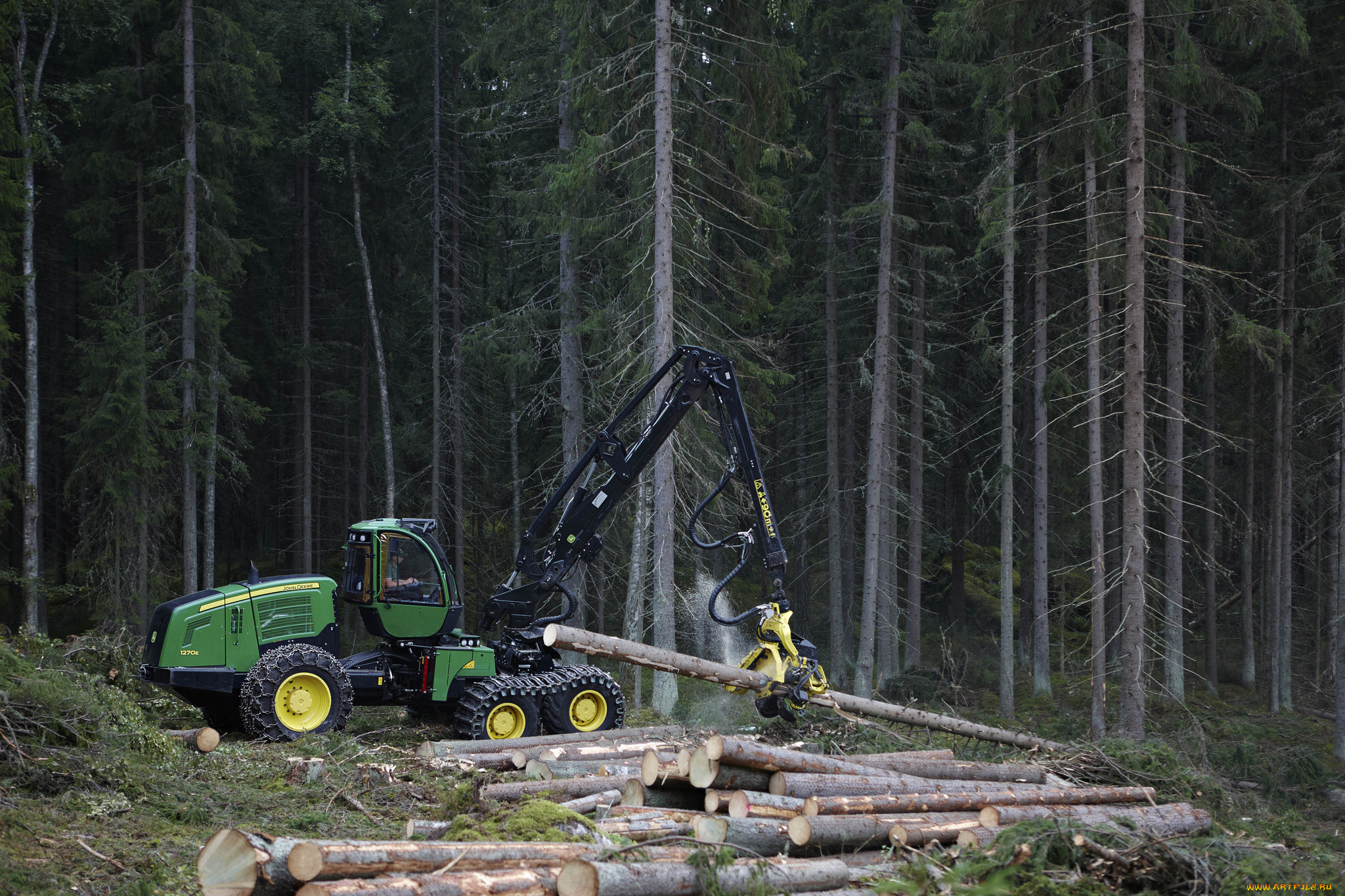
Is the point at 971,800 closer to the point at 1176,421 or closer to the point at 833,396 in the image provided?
the point at 1176,421

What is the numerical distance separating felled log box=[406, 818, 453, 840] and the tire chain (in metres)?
3.67

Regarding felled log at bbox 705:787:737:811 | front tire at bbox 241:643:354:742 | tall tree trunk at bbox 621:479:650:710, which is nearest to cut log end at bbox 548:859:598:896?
felled log at bbox 705:787:737:811

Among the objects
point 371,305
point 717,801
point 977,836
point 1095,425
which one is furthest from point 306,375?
point 977,836

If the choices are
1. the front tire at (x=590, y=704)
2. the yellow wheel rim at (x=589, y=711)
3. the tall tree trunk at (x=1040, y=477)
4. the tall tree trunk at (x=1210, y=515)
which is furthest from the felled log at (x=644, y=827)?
the tall tree trunk at (x=1210, y=515)

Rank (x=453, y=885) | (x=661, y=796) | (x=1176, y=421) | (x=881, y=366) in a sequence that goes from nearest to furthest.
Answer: (x=453, y=885)
(x=661, y=796)
(x=1176, y=421)
(x=881, y=366)

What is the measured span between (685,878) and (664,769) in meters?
1.71

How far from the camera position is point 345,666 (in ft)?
39.6

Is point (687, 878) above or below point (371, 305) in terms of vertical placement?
below

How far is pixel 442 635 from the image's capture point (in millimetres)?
12398

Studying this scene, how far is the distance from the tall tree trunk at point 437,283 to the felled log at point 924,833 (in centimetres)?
2060

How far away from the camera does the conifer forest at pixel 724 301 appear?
1702 cm

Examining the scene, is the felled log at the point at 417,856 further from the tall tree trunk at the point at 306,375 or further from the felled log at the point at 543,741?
the tall tree trunk at the point at 306,375

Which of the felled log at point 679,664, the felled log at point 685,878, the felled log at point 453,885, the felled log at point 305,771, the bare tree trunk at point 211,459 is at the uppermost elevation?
the bare tree trunk at point 211,459

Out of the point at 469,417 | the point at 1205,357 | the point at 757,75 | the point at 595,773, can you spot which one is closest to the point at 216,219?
the point at 469,417
